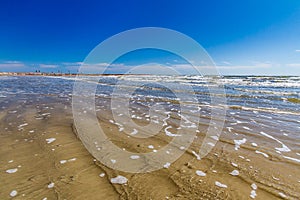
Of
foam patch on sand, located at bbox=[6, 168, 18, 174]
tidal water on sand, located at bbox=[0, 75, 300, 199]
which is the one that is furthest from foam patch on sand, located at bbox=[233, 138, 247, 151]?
foam patch on sand, located at bbox=[6, 168, 18, 174]

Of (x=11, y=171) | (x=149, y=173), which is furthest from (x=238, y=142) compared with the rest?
(x=11, y=171)

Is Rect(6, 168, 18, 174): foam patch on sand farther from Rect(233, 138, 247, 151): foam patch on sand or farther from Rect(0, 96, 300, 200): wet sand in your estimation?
Rect(233, 138, 247, 151): foam patch on sand

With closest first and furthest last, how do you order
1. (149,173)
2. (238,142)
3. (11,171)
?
(11,171) < (149,173) < (238,142)

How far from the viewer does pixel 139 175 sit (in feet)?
11.3

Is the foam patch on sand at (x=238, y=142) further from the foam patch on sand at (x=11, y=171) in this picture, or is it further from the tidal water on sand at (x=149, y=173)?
the foam patch on sand at (x=11, y=171)

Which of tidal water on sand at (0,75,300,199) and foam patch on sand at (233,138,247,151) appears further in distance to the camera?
foam patch on sand at (233,138,247,151)

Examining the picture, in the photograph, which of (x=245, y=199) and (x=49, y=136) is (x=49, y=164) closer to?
(x=49, y=136)

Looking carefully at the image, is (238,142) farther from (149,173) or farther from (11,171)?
(11,171)

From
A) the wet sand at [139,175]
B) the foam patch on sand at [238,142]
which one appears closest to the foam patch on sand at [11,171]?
the wet sand at [139,175]

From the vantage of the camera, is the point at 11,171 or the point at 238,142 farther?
the point at 238,142

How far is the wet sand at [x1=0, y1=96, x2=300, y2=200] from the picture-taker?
2918 millimetres

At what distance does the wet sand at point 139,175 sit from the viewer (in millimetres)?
2918

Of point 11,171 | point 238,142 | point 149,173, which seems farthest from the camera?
point 238,142

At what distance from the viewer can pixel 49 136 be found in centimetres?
529
